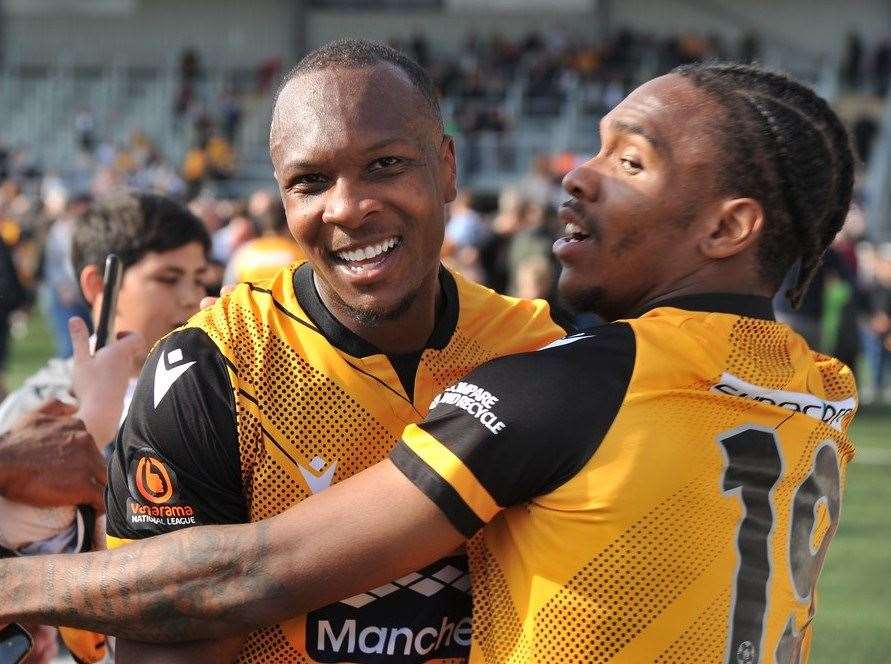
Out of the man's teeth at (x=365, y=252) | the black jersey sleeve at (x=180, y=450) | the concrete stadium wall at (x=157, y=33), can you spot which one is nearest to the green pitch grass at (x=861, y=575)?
the man's teeth at (x=365, y=252)

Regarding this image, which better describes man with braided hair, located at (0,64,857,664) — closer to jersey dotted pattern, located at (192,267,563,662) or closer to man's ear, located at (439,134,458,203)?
jersey dotted pattern, located at (192,267,563,662)

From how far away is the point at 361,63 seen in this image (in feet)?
7.89

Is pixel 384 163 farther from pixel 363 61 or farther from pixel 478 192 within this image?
pixel 478 192

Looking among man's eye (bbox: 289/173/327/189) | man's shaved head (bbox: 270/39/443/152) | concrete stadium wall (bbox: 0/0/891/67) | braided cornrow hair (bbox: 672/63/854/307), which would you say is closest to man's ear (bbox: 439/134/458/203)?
man's shaved head (bbox: 270/39/443/152)

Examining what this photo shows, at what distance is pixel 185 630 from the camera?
216 centimetres

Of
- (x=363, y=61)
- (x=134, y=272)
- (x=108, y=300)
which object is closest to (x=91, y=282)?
(x=134, y=272)

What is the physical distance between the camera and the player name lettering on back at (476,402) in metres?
2.07

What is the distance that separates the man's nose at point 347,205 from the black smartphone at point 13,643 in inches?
40.6

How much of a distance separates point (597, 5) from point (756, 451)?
3347 cm

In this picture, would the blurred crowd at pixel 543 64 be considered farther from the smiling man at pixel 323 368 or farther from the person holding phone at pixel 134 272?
the smiling man at pixel 323 368

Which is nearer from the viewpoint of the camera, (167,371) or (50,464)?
(167,371)

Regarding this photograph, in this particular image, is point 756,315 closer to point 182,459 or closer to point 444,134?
point 444,134

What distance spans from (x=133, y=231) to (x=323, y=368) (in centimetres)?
185

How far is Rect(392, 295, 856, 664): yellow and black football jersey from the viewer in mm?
2078
